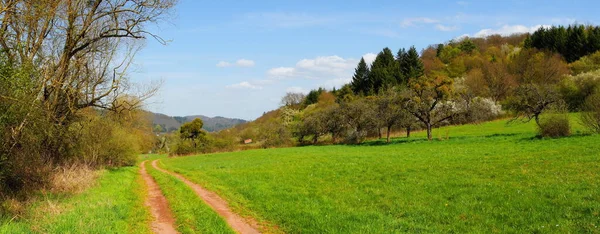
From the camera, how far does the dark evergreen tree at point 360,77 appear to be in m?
99.9

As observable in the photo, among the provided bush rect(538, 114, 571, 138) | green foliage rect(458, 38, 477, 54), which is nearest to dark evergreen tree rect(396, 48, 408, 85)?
green foliage rect(458, 38, 477, 54)

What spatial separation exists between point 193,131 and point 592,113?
6531cm

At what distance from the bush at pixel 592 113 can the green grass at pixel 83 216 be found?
3167cm

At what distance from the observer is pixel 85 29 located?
16547 millimetres

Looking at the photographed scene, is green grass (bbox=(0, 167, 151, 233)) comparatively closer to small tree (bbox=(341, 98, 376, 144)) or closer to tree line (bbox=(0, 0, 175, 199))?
tree line (bbox=(0, 0, 175, 199))

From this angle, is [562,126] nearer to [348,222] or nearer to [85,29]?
[348,222]

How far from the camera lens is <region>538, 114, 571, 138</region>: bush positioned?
2903 cm

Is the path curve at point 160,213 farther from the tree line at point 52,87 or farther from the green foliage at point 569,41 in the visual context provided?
the green foliage at point 569,41

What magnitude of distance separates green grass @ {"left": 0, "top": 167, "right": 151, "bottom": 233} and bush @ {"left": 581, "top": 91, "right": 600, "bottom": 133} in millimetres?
31667

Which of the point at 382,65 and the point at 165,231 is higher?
the point at 382,65

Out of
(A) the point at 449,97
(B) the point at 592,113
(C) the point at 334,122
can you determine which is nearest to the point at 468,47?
(C) the point at 334,122

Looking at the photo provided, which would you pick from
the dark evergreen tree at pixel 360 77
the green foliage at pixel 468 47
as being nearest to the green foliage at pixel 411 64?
the dark evergreen tree at pixel 360 77

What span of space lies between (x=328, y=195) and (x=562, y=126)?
988 inches

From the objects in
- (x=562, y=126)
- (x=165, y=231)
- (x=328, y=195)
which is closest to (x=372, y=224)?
(x=328, y=195)
